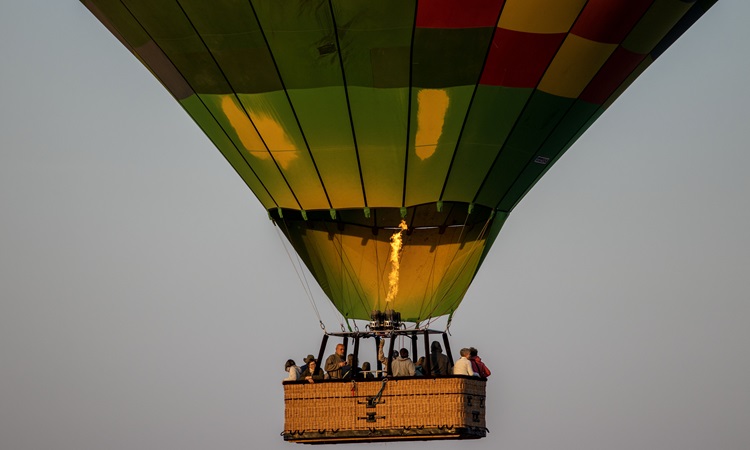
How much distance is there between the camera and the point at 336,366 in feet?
65.3

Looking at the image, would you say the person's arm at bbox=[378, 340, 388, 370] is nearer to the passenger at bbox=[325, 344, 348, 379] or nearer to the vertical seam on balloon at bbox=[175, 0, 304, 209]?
the passenger at bbox=[325, 344, 348, 379]

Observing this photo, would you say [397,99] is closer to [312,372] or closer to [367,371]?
[367,371]

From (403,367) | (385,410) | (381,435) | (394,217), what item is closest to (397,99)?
(394,217)

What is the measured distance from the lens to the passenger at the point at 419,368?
64.3 ft

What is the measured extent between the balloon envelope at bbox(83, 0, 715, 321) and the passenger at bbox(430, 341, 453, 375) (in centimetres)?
151

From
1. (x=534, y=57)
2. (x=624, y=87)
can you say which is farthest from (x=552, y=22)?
(x=624, y=87)

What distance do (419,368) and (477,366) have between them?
586 millimetres

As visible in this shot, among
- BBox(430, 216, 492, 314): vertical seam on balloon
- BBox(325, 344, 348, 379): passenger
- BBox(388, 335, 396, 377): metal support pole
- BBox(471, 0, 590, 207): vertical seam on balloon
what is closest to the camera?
BBox(471, 0, 590, 207): vertical seam on balloon

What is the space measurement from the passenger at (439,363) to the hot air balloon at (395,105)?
20 centimetres

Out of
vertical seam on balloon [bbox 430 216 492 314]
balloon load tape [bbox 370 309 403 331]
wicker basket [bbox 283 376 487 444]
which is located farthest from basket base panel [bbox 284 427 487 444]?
vertical seam on balloon [bbox 430 216 492 314]

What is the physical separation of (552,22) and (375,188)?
2578 millimetres

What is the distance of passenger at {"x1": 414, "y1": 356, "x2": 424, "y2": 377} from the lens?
64.3ft

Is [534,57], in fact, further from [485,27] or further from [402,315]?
[402,315]

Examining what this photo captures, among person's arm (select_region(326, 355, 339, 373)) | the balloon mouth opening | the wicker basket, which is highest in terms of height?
the balloon mouth opening
